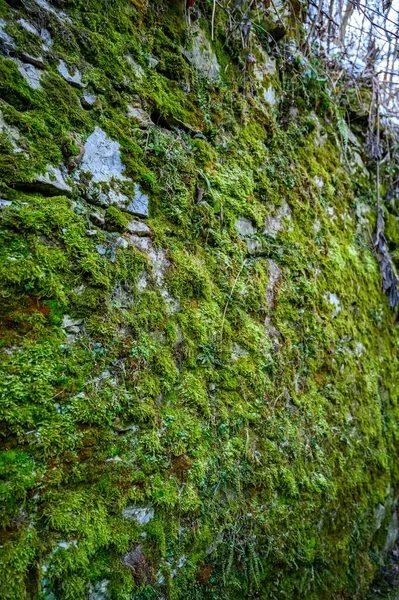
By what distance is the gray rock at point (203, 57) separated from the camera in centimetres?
255

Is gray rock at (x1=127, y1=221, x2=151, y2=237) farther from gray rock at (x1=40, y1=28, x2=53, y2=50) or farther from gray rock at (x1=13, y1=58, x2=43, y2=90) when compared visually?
gray rock at (x1=40, y1=28, x2=53, y2=50)

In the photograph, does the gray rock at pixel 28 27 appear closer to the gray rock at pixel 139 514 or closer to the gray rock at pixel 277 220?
the gray rock at pixel 277 220

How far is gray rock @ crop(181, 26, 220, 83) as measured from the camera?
2.55m

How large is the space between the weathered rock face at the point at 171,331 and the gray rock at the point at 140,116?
0.05 feet

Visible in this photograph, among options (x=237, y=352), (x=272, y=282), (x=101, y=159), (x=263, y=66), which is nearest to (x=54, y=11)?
(x=101, y=159)

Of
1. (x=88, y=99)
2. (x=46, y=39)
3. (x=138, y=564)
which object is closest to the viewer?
(x=138, y=564)

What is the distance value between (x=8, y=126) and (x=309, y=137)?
2.79 m

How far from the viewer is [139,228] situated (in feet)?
6.63

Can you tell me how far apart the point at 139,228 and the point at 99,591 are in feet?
5.77

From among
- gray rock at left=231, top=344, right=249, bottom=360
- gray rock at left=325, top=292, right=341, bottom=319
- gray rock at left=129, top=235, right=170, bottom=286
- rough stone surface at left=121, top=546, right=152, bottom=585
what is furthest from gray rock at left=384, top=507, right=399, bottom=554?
gray rock at left=129, top=235, right=170, bottom=286

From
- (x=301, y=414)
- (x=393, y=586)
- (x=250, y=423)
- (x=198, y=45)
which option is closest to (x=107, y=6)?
(x=198, y=45)

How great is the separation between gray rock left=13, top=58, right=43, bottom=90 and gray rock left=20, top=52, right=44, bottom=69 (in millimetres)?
18

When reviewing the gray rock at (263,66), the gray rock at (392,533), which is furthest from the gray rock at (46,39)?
the gray rock at (392,533)

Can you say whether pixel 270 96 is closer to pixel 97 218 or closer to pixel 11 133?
pixel 97 218
